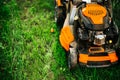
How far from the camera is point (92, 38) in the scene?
4.62m

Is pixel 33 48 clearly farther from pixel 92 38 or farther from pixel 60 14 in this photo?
pixel 92 38

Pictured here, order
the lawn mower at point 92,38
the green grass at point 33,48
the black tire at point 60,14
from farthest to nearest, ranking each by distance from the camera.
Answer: the black tire at point 60,14 < the green grass at point 33,48 < the lawn mower at point 92,38

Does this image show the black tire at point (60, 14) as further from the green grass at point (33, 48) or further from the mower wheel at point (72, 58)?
the mower wheel at point (72, 58)

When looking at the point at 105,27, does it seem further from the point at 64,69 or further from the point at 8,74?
the point at 8,74

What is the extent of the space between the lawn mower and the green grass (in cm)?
25

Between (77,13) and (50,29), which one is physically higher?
(77,13)

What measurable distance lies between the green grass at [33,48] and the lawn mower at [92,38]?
0.81 feet

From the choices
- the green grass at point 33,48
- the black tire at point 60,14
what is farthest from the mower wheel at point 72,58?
the black tire at point 60,14

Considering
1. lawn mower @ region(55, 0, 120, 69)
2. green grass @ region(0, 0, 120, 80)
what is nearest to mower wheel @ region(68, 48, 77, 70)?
lawn mower @ region(55, 0, 120, 69)

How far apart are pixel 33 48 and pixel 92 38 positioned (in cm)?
122

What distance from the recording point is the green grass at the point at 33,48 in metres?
4.89

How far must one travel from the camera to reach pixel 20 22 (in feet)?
19.5

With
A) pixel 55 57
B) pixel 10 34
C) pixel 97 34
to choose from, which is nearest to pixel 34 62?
pixel 55 57

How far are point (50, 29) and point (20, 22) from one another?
598 millimetres
